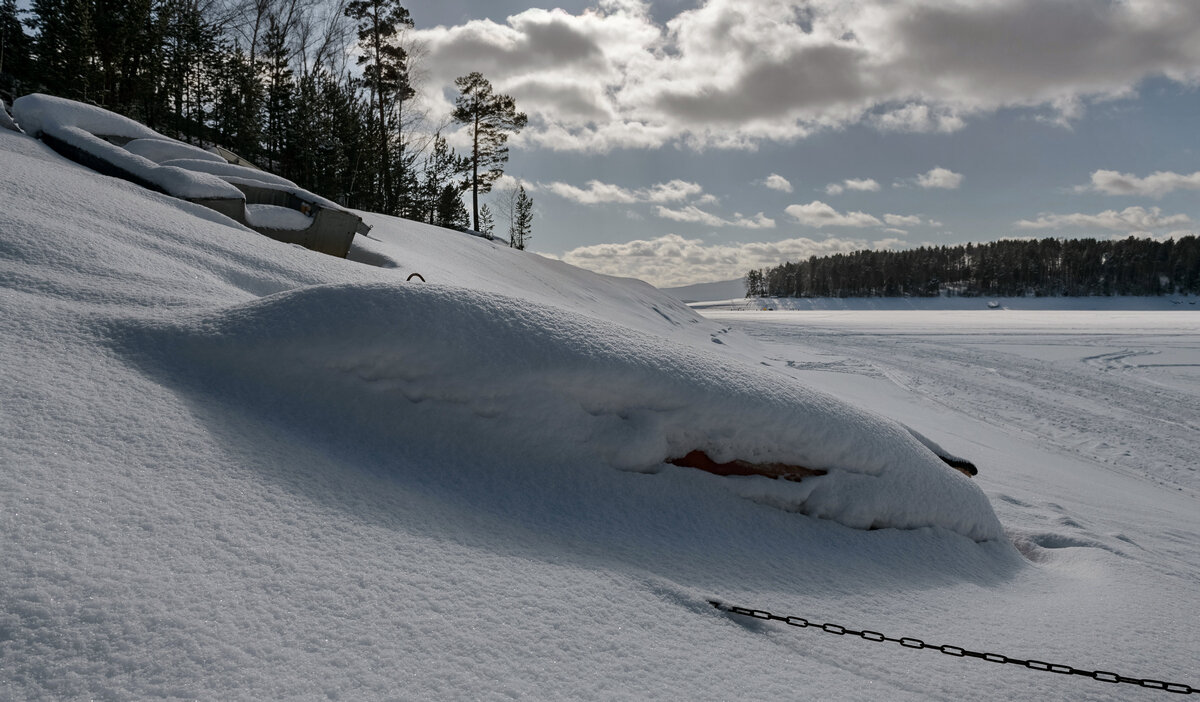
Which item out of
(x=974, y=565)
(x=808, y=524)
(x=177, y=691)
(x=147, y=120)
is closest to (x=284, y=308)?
(x=177, y=691)

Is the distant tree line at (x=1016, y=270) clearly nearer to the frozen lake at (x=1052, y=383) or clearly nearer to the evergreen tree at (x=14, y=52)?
the frozen lake at (x=1052, y=383)

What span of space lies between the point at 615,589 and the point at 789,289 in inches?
3513

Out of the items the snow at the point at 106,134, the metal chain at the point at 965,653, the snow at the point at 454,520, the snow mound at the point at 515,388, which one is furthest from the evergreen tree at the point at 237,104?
the metal chain at the point at 965,653

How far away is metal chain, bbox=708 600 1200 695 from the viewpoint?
1879mm

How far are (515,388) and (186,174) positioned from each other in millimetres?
7144

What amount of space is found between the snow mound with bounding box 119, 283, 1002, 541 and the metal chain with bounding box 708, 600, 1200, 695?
87cm

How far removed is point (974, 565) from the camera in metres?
2.99

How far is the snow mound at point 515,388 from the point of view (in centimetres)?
274

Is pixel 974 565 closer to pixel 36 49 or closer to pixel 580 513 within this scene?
pixel 580 513

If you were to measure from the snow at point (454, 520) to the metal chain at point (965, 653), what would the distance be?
4cm

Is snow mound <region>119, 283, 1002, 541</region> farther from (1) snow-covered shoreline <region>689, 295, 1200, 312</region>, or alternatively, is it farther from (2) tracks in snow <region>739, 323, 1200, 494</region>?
(1) snow-covered shoreline <region>689, 295, 1200, 312</region>

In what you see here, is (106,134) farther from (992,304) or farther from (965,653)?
(992,304)

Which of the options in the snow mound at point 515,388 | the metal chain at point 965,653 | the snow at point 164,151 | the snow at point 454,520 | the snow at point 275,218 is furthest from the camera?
the snow at point 164,151

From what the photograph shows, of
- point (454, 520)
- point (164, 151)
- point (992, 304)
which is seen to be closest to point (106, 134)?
point (164, 151)
